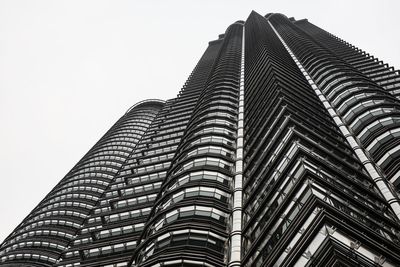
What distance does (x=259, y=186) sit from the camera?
34.7 m

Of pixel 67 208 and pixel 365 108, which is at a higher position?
pixel 67 208

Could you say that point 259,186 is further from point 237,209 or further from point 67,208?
point 67,208

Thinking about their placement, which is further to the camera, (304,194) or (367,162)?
(367,162)

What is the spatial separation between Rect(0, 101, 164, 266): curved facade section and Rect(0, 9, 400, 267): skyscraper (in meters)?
0.28

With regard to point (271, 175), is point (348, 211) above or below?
below

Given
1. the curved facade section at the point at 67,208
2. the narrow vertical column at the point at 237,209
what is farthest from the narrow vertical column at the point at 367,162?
the curved facade section at the point at 67,208

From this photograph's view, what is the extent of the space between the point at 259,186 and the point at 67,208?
51136 millimetres

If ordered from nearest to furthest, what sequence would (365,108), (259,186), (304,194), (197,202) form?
1. (304,194)
2. (259,186)
3. (197,202)
4. (365,108)

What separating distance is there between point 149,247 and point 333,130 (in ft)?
73.8

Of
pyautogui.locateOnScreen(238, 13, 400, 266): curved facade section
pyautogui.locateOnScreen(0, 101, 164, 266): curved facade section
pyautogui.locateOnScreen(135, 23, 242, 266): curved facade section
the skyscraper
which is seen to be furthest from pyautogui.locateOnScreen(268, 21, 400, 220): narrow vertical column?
pyautogui.locateOnScreen(0, 101, 164, 266): curved facade section

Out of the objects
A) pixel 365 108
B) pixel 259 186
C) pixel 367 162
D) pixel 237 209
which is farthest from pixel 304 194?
pixel 365 108

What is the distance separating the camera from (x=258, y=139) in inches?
1766

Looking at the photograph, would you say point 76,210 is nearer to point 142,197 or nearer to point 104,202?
point 104,202

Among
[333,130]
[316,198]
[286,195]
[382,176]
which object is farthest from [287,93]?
[316,198]
